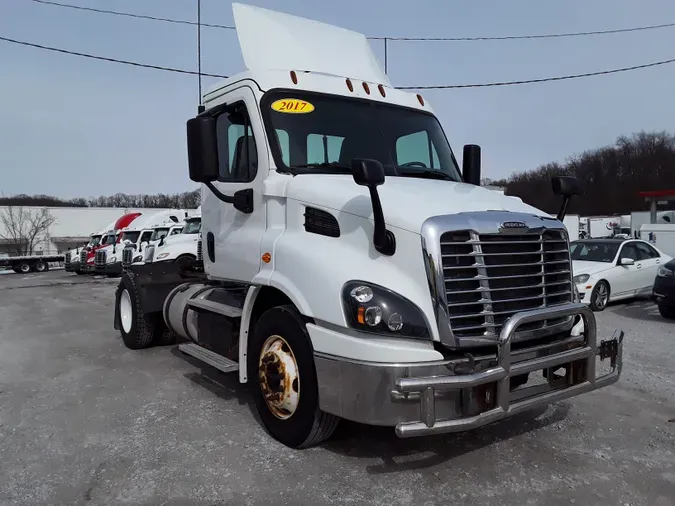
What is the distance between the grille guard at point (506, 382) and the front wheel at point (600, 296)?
24.9ft

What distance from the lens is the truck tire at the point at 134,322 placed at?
7.50m

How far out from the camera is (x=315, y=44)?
5457mm

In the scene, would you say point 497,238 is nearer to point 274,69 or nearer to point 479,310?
point 479,310

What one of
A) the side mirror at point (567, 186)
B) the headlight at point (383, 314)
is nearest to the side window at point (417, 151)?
the side mirror at point (567, 186)

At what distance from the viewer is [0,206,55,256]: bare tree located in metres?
57.1

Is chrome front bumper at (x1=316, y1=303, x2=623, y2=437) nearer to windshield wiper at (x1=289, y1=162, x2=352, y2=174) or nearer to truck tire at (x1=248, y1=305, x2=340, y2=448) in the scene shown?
truck tire at (x1=248, y1=305, x2=340, y2=448)

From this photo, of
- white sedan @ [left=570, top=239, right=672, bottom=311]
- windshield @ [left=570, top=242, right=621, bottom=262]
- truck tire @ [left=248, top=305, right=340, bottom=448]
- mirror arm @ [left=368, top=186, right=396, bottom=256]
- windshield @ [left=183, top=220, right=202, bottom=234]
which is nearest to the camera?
mirror arm @ [left=368, top=186, right=396, bottom=256]

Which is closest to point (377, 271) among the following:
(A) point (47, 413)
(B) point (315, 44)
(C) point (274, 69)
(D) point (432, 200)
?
(D) point (432, 200)

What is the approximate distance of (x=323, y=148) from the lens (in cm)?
465

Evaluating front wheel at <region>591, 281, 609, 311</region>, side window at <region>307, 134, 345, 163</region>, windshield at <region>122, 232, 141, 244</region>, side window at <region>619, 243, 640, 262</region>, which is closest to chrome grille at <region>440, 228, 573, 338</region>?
side window at <region>307, 134, 345, 163</region>

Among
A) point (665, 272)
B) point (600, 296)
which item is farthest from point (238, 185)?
point (600, 296)

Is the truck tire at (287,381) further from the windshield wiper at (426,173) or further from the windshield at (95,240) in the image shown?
the windshield at (95,240)

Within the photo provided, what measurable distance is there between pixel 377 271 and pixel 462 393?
0.93 m

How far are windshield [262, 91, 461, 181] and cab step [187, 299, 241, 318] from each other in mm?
1395
